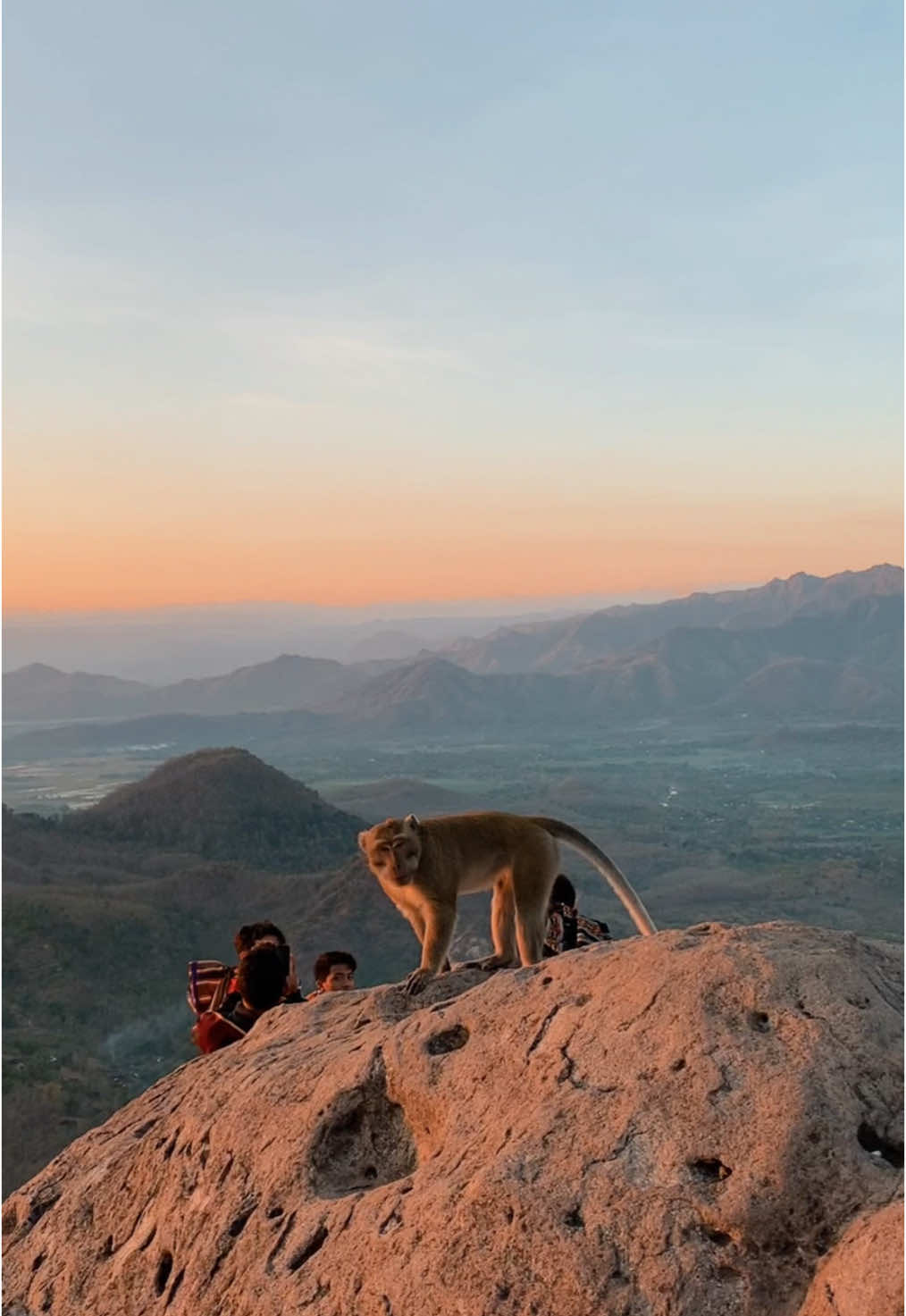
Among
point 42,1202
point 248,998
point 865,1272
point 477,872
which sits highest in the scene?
point 477,872

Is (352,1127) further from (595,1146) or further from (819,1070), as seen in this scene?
(819,1070)

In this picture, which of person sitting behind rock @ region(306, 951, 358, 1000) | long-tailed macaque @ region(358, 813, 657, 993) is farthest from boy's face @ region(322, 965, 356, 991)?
long-tailed macaque @ region(358, 813, 657, 993)

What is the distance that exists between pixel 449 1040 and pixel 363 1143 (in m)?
0.63

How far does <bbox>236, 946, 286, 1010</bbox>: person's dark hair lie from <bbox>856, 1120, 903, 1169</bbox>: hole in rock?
15.8ft

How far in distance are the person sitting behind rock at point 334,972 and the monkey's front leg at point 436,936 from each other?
52.5 inches

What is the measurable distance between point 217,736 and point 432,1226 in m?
190

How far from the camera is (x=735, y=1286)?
4430 millimetres

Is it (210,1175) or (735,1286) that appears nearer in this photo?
(735,1286)

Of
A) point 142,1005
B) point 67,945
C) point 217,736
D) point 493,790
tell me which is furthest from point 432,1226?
point 217,736

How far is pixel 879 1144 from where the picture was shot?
476 centimetres

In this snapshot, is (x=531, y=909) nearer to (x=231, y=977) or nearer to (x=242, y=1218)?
(x=231, y=977)

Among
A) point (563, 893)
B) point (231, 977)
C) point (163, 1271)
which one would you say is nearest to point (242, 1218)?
point (163, 1271)

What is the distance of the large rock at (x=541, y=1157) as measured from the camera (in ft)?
15.0

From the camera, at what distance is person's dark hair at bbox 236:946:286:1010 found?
8648mm
